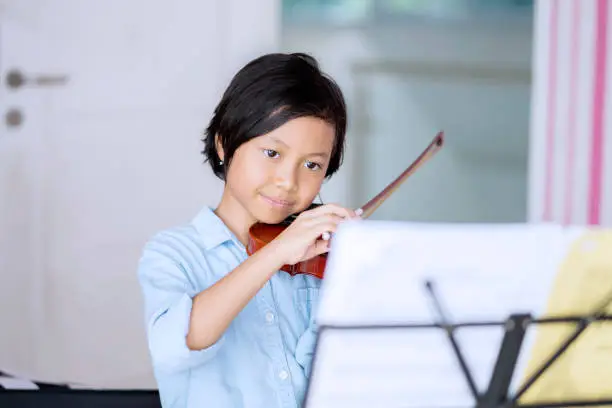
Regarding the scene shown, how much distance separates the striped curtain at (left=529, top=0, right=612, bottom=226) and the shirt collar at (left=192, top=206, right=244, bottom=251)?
1.21 m

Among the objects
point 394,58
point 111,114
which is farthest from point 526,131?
point 111,114

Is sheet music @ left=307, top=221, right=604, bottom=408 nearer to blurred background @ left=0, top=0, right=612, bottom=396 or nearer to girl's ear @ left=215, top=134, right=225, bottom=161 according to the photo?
girl's ear @ left=215, top=134, right=225, bottom=161

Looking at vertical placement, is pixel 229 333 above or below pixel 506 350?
below

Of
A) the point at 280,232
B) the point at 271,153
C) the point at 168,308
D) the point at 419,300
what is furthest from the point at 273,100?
the point at 419,300

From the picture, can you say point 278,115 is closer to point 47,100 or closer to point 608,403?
point 608,403

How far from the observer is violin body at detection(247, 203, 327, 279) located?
1.18m

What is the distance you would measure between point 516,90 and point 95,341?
1.80m

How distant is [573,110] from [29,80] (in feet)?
4.59

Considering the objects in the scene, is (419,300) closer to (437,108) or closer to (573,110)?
(573,110)

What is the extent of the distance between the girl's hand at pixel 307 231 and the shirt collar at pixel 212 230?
0.74 feet

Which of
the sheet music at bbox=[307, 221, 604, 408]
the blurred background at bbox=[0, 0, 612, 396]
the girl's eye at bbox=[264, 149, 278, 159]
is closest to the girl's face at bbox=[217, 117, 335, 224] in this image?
the girl's eye at bbox=[264, 149, 278, 159]

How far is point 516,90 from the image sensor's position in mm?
3254

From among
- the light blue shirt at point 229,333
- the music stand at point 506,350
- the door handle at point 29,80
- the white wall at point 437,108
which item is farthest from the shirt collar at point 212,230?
the white wall at point 437,108

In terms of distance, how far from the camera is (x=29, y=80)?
2295 mm
